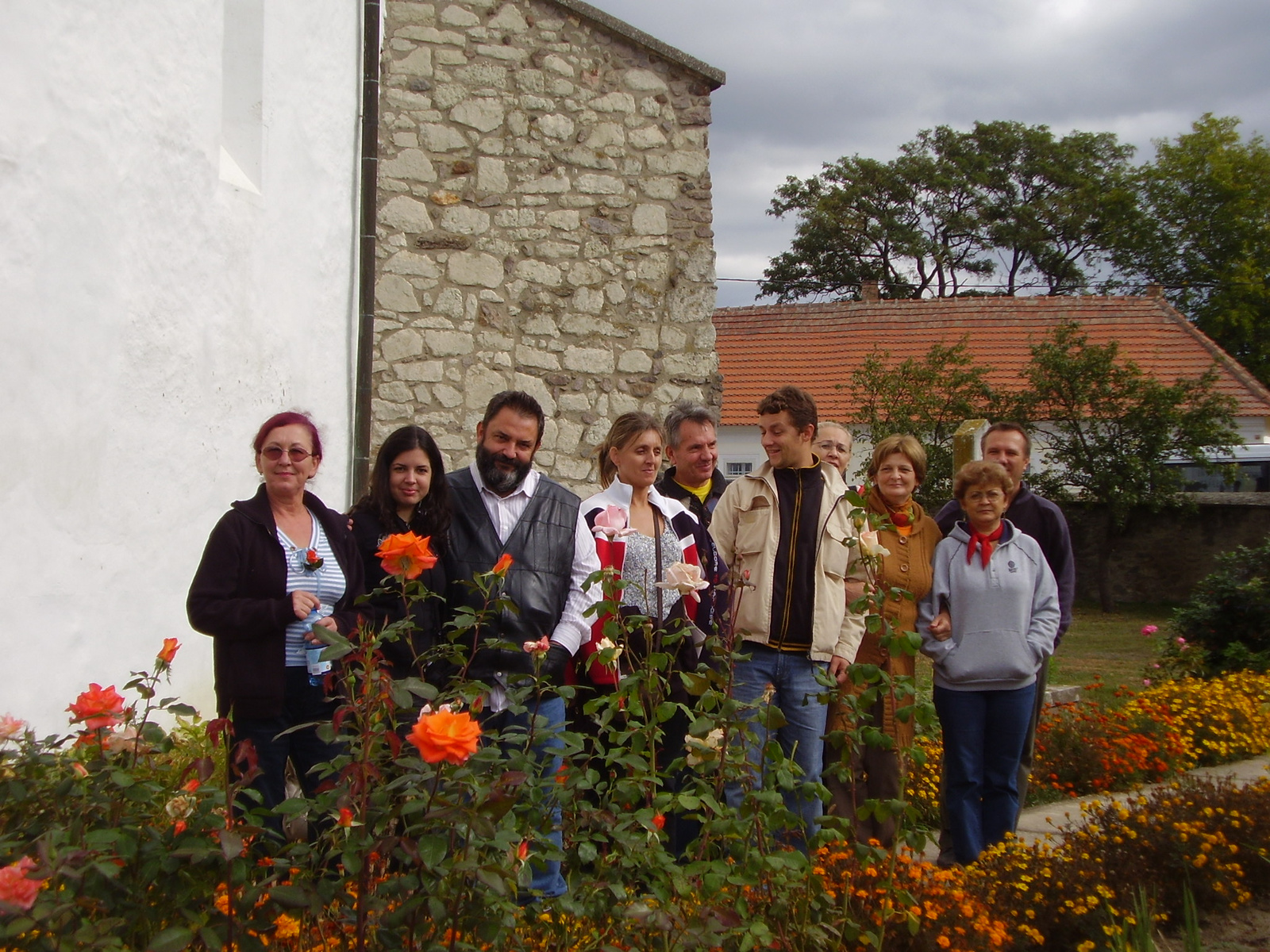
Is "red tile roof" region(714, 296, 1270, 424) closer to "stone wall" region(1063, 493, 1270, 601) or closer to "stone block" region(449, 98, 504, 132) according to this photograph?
"stone wall" region(1063, 493, 1270, 601)

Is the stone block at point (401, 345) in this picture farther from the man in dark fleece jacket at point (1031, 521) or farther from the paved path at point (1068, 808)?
the paved path at point (1068, 808)

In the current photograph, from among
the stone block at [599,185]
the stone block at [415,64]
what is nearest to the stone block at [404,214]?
the stone block at [415,64]

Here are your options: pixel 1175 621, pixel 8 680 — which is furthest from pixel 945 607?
pixel 1175 621

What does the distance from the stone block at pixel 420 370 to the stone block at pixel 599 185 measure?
1.63m

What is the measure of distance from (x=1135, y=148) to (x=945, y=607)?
3551 cm

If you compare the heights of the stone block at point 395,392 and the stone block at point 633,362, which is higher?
the stone block at point 633,362

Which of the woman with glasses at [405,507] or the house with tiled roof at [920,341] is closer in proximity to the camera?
the woman with glasses at [405,507]

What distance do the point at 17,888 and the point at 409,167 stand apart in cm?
660

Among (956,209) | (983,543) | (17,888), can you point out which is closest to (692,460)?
(983,543)

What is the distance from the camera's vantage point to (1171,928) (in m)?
3.43

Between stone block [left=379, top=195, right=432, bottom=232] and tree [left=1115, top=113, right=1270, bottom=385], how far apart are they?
31.2m

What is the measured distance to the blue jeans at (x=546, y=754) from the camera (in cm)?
230

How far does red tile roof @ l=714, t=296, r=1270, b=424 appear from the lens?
2205 cm

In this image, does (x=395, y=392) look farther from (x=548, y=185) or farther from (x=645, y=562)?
(x=645, y=562)
